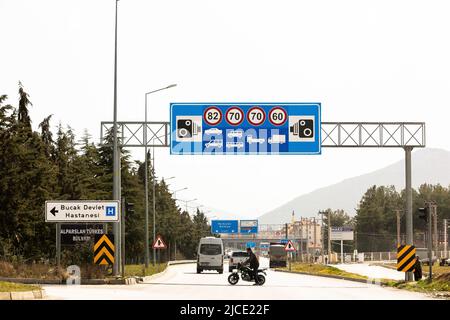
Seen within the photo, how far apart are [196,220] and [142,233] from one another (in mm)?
95733

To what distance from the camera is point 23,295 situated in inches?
941

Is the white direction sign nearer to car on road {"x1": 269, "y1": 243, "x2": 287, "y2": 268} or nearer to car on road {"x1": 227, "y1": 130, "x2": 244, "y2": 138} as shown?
car on road {"x1": 227, "y1": 130, "x2": 244, "y2": 138}

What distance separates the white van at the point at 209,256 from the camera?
62812 millimetres

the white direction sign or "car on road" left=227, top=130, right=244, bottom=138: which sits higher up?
"car on road" left=227, top=130, right=244, bottom=138

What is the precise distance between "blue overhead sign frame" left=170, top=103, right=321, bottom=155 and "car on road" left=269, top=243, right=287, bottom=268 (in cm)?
4544

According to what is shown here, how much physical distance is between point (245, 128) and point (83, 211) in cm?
854

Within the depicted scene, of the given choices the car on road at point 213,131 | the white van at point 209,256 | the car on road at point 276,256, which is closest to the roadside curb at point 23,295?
the car on road at point 213,131

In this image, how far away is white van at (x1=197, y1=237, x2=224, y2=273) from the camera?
62.8 meters

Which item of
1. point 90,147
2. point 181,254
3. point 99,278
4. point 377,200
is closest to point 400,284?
point 99,278

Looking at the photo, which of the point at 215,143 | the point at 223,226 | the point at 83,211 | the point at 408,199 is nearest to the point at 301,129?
the point at 215,143

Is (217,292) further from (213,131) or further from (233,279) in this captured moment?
(213,131)

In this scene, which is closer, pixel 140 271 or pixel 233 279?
pixel 233 279

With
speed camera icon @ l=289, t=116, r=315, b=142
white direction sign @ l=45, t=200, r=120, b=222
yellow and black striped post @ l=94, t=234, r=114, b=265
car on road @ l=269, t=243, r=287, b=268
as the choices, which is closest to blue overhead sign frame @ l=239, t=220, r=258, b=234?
car on road @ l=269, t=243, r=287, b=268
